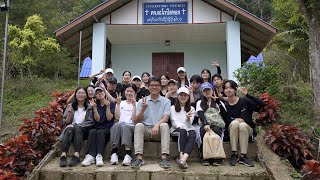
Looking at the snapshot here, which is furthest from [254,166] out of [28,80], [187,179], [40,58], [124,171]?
[40,58]

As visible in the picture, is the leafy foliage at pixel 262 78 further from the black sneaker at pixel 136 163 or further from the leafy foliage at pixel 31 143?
the leafy foliage at pixel 31 143

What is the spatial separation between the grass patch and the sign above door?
5.31 meters

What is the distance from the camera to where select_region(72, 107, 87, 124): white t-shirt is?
5.62 meters

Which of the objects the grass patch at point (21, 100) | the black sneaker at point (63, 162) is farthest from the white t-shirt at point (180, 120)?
the grass patch at point (21, 100)

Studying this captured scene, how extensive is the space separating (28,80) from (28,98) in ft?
9.07

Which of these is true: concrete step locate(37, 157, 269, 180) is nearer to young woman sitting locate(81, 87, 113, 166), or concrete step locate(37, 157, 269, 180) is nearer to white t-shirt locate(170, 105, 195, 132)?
young woman sitting locate(81, 87, 113, 166)

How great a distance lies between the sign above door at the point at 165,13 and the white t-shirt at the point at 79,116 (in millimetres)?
5696

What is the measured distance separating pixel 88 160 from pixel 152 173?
107 centimetres

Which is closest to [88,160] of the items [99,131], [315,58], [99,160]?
[99,160]

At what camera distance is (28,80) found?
56.4 ft

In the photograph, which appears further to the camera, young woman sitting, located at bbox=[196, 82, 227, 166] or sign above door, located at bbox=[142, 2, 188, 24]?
sign above door, located at bbox=[142, 2, 188, 24]

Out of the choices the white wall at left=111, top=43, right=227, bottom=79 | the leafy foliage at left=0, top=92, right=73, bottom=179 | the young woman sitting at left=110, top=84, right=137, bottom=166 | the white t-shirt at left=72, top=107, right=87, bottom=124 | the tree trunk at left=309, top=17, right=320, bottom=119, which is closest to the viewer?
the leafy foliage at left=0, top=92, right=73, bottom=179

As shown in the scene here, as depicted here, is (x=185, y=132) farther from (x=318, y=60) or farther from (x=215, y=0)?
(x=215, y=0)

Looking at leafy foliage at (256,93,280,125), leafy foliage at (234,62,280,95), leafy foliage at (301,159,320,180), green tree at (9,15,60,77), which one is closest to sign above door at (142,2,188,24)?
leafy foliage at (234,62,280,95)
